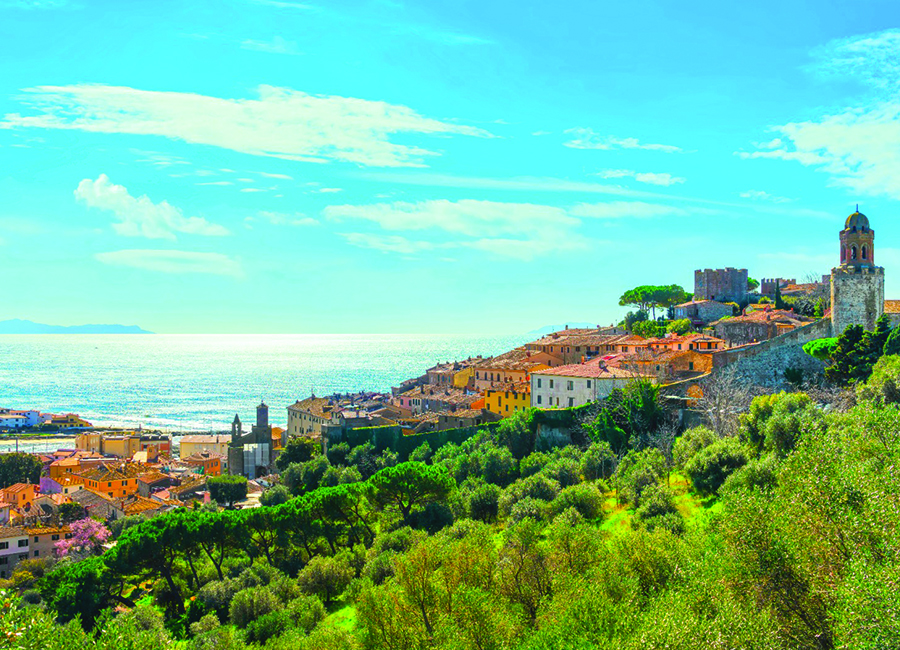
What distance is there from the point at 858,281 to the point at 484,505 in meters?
27.9

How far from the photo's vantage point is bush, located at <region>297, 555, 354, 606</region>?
3111 cm

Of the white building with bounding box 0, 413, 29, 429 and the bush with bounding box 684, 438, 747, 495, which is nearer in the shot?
the bush with bounding box 684, 438, 747, 495

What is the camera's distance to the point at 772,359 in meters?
43.4

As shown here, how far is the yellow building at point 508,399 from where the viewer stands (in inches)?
2231

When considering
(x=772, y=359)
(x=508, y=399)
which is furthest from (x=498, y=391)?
(x=772, y=359)

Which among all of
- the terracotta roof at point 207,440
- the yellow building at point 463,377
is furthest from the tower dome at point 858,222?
the terracotta roof at point 207,440

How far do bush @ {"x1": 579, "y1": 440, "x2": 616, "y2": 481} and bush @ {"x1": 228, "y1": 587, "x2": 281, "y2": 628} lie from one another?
16878mm

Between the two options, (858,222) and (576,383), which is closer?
(858,222)

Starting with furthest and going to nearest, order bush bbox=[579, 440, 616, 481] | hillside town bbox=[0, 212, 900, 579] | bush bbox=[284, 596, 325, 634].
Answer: hillside town bbox=[0, 212, 900, 579]
bush bbox=[579, 440, 616, 481]
bush bbox=[284, 596, 325, 634]

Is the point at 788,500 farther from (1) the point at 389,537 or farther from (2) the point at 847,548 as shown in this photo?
(1) the point at 389,537

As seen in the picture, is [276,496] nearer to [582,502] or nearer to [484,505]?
[484,505]

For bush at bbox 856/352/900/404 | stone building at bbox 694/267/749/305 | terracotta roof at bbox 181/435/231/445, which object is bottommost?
terracotta roof at bbox 181/435/231/445

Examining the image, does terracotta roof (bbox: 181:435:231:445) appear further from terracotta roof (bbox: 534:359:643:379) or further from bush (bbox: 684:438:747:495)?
bush (bbox: 684:438:747:495)

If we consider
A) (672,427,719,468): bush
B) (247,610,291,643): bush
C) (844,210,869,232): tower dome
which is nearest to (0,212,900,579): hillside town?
(844,210,869,232): tower dome
